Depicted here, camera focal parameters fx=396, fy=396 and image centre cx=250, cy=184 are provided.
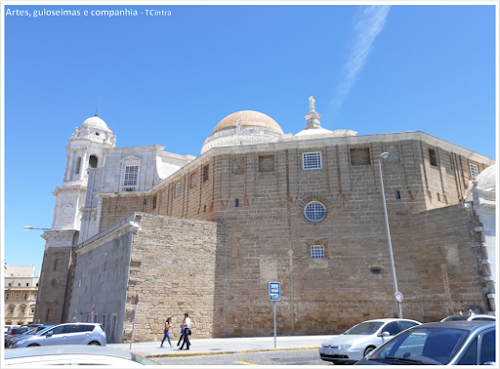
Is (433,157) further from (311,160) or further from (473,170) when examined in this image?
(311,160)

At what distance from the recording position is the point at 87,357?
328cm

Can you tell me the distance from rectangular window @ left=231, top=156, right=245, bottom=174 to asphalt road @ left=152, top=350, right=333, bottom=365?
44.9 ft

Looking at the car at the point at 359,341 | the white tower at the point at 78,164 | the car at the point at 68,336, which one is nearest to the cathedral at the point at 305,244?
the car at the point at 68,336

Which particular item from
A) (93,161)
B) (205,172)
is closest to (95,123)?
(93,161)

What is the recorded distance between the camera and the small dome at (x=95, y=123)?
48.3 m

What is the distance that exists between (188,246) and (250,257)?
388cm

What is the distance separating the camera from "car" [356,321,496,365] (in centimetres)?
475

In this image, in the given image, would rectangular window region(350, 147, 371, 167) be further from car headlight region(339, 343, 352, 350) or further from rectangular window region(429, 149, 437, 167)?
car headlight region(339, 343, 352, 350)

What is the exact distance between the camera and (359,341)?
10.7 meters

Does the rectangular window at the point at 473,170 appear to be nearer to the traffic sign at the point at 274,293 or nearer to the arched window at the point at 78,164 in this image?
the traffic sign at the point at 274,293

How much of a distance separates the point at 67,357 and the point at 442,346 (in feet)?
14.4

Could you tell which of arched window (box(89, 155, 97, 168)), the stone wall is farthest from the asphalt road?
arched window (box(89, 155, 97, 168))

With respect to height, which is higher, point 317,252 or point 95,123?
point 95,123

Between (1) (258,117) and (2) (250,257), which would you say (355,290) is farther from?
(1) (258,117)
